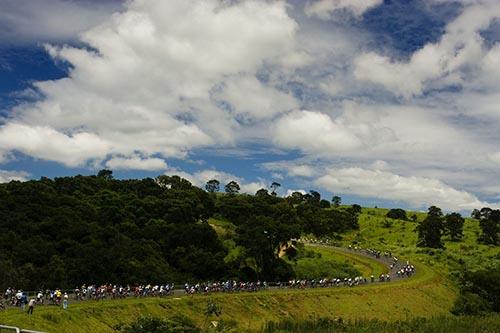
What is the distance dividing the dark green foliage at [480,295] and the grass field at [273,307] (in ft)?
11.8

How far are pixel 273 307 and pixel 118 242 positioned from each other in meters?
25.3

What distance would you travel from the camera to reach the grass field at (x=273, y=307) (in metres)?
Result: 43.5

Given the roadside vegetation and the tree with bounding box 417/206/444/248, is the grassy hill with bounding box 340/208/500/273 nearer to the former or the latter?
the roadside vegetation

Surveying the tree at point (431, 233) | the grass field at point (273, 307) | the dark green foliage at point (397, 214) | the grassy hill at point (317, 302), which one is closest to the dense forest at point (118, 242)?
the grassy hill at point (317, 302)

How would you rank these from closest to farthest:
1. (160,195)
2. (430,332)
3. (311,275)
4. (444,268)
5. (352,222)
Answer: (430,332) → (311,275) → (444,268) → (160,195) → (352,222)

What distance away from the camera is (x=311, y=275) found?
8994 cm

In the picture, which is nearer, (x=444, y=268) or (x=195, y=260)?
(x=195, y=260)

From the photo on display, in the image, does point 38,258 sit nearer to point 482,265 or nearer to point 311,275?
point 311,275

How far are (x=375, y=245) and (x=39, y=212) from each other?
7705cm

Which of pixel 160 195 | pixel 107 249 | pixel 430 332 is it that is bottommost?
pixel 430 332

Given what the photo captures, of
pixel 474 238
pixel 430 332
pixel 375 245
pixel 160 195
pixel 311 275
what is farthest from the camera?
pixel 474 238

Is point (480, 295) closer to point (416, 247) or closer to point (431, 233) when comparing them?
point (416, 247)

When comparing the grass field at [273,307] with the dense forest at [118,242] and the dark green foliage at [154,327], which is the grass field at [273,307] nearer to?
the dark green foliage at [154,327]

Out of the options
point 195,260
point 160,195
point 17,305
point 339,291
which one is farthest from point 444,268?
point 17,305
